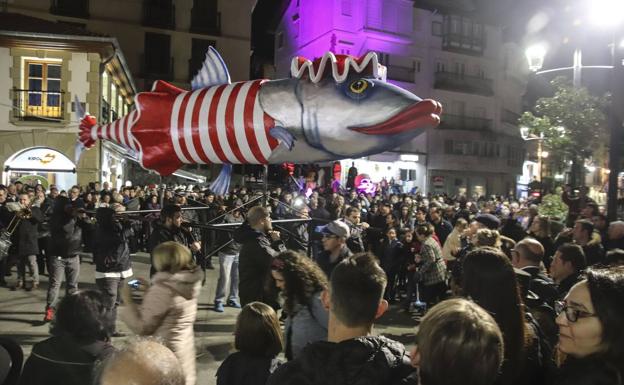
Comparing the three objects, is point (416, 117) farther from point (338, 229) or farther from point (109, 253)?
point (109, 253)

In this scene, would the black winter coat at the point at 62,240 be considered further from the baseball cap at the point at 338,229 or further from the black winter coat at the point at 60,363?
the black winter coat at the point at 60,363

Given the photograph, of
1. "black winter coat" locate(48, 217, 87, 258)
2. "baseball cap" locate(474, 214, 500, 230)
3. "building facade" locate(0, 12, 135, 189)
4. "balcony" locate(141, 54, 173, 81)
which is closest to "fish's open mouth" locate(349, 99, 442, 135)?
"baseball cap" locate(474, 214, 500, 230)

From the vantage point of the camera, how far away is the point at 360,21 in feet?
84.1

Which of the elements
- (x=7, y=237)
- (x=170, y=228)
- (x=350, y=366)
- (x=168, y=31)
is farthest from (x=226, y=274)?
(x=168, y=31)

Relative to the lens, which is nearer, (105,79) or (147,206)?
(147,206)

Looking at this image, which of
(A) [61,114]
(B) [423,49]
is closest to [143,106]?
(A) [61,114]

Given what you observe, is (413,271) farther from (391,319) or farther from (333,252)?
(333,252)

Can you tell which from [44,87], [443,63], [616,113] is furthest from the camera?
[443,63]

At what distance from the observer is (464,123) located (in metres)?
30.3

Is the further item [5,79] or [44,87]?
[44,87]

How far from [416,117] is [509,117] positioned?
3343 cm

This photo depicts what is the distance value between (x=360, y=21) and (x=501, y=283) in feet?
82.4

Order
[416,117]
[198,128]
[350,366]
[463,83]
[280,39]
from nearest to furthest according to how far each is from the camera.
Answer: [350,366] → [416,117] → [198,128] → [463,83] → [280,39]

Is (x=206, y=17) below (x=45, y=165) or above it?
above
